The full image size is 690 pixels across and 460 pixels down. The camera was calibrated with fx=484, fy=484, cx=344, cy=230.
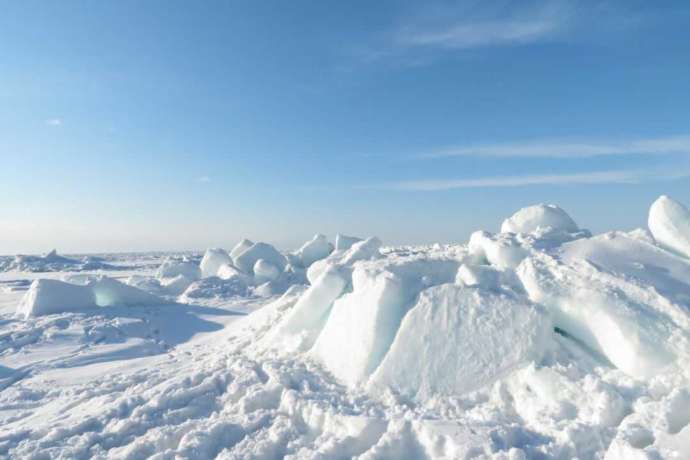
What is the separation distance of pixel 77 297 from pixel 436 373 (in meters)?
10.1

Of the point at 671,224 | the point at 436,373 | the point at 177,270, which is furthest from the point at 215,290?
the point at 671,224

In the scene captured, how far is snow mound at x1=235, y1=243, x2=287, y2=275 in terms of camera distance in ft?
70.6

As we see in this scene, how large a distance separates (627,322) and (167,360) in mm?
5862

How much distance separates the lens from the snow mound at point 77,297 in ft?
36.9

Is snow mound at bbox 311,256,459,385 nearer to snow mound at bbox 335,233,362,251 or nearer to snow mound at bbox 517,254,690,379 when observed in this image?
snow mound at bbox 517,254,690,379

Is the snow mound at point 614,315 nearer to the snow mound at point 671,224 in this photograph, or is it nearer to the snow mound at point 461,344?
the snow mound at point 461,344

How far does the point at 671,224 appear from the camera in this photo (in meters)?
5.96

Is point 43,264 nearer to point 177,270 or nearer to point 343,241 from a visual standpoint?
point 177,270

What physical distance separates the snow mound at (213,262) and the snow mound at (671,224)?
1845 centimetres

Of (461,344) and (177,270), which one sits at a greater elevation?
(461,344)

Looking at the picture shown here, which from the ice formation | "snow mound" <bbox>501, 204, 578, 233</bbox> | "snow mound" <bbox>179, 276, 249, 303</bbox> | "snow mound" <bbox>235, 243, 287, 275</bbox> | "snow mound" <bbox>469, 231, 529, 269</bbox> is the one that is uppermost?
"snow mound" <bbox>501, 204, 578, 233</bbox>

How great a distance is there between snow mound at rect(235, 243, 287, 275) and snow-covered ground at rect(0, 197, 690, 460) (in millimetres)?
14093

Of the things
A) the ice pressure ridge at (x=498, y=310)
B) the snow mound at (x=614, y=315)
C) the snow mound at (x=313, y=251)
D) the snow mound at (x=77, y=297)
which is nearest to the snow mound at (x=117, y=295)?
the snow mound at (x=77, y=297)

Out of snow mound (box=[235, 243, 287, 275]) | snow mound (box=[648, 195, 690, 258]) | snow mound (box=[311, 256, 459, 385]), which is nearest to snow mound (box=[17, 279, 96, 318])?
snow mound (box=[311, 256, 459, 385])
